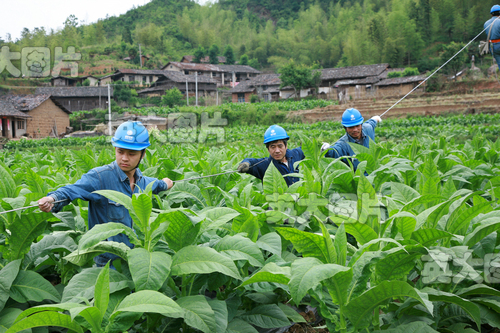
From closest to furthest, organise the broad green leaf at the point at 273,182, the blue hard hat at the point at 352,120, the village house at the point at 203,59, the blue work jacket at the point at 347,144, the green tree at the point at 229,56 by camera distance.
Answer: the broad green leaf at the point at 273,182 → the blue work jacket at the point at 347,144 → the blue hard hat at the point at 352,120 → the village house at the point at 203,59 → the green tree at the point at 229,56

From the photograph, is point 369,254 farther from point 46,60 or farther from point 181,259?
point 46,60

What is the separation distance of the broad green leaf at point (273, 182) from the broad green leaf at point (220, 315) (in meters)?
1.01

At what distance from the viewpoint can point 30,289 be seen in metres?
2.01

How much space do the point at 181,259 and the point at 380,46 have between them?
2967 inches

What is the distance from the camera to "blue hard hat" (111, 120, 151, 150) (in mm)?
2795

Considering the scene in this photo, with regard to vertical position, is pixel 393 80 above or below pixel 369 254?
above

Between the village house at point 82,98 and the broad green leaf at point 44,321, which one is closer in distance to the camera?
the broad green leaf at point 44,321

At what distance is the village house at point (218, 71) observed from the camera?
71188 mm

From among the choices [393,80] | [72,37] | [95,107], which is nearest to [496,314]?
[393,80]

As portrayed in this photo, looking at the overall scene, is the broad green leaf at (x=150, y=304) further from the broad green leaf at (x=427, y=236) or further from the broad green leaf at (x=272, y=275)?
the broad green leaf at (x=427, y=236)

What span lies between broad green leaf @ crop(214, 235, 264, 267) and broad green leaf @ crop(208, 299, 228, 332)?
0.24 m

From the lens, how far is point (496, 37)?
258 inches

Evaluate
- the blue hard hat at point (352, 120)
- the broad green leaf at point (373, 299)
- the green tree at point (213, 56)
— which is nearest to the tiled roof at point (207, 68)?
the green tree at point (213, 56)

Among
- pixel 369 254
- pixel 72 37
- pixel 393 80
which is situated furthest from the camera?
pixel 72 37
